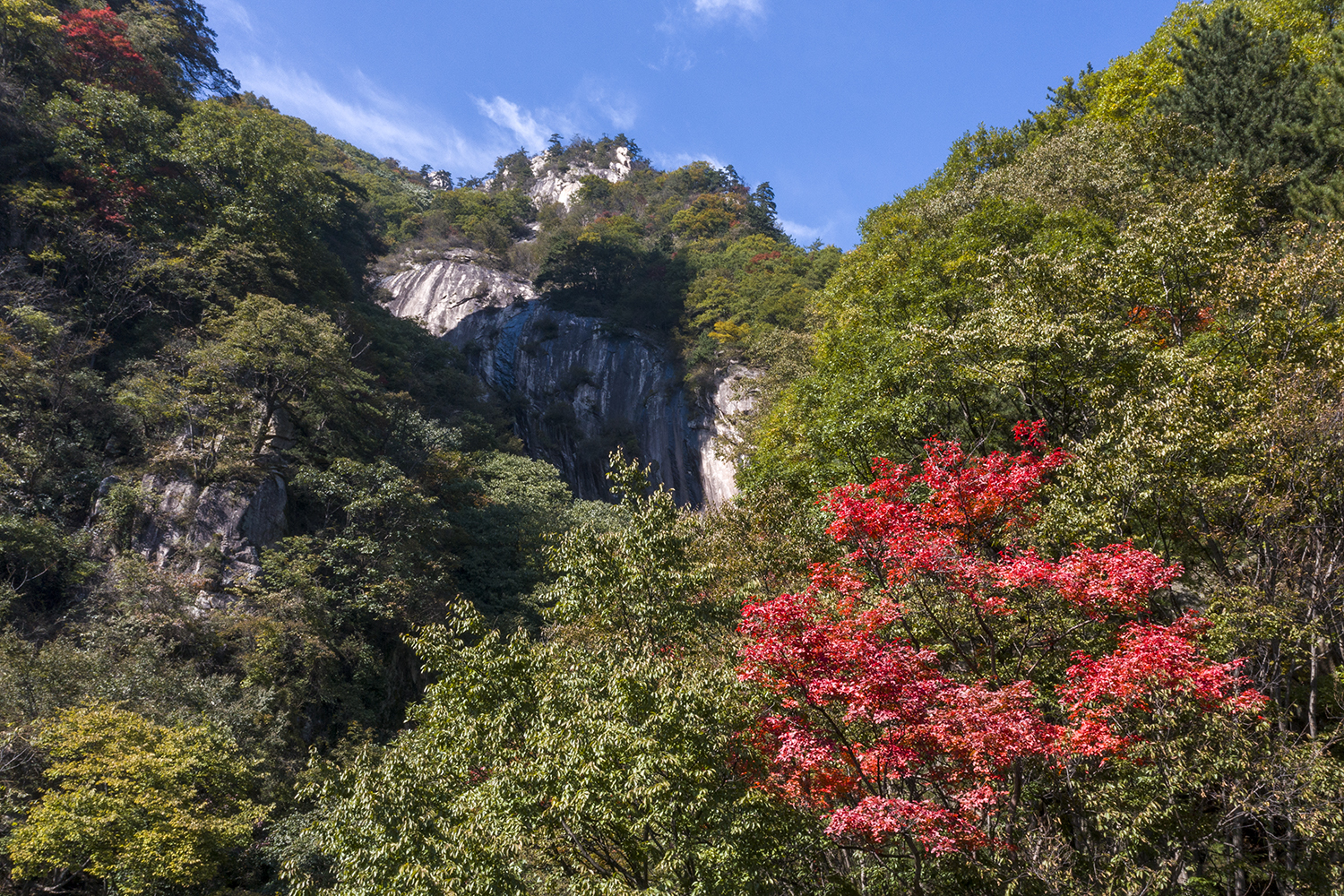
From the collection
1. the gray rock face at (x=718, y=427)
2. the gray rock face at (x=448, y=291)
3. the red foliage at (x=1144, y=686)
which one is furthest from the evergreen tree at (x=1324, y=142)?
the gray rock face at (x=448, y=291)

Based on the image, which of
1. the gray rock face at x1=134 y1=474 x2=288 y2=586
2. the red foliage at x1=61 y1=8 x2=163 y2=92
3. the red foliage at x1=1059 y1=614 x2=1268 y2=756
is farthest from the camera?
the red foliage at x1=61 y1=8 x2=163 y2=92

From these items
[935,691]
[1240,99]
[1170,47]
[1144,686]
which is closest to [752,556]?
[935,691]

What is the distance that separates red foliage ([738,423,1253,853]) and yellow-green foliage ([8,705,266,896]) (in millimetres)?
10072

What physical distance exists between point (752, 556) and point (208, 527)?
52.3ft

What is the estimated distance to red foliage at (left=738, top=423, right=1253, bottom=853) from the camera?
702 cm

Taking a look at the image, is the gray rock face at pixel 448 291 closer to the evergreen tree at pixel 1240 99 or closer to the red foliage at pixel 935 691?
the evergreen tree at pixel 1240 99

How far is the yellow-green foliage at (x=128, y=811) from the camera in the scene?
1052cm

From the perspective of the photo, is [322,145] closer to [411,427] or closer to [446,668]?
[411,427]

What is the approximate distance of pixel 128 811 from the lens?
10867 mm

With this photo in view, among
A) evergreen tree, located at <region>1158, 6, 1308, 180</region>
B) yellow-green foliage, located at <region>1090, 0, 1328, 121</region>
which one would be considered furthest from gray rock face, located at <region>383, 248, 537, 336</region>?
evergreen tree, located at <region>1158, 6, 1308, 180</region>

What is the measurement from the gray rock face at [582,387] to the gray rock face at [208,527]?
21.7 meters

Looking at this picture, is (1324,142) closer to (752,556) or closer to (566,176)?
(752,556)

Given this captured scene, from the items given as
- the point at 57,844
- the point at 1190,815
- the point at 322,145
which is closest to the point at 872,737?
the point at 1190,815

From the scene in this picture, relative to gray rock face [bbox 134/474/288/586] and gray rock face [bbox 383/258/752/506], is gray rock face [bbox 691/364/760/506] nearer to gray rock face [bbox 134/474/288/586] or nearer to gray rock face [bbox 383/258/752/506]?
gray rock face [bbox 383/258/752/506]
